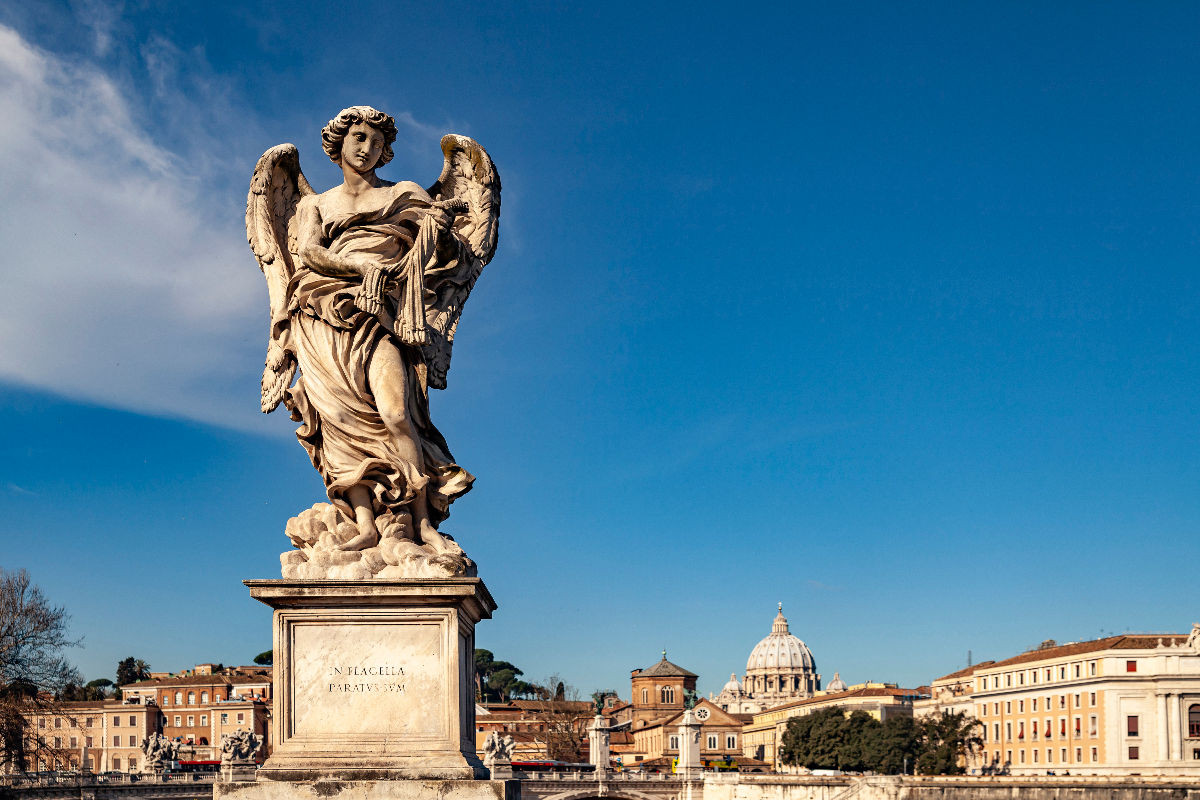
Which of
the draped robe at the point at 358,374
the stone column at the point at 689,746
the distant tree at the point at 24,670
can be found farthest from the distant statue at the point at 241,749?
the stone column at the point at 689,746

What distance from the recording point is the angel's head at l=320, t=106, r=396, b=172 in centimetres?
855

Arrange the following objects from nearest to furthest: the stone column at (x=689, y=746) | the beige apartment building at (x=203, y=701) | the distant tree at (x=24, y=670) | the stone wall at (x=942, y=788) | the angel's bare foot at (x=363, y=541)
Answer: the angel's bare foot at (x=363, y=541), the distant tree at (x=24, y=670), the stone wall at (x=942, y=788), the stone column at (x=689, y=746), the beige apartment building at (x=203, y=701)

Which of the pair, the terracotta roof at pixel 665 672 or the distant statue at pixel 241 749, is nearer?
the distant statue at pixel 241 749

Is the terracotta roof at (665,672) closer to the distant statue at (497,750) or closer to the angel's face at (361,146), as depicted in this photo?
the distant statue at (497,750)

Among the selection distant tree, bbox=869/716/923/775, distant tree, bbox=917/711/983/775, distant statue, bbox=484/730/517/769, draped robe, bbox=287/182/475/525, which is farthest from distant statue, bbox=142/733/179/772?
draped robe, bbox=287/182/475/525

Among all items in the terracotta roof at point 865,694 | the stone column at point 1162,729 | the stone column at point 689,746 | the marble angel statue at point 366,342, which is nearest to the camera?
the marble angel statue at point 366,342

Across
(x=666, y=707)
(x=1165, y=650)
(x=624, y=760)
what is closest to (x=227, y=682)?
(x=624, y=760)

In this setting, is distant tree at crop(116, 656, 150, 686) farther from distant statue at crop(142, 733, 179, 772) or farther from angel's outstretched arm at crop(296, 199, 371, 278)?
angel's outstretched arm at crop(296, 199, 371, 278)

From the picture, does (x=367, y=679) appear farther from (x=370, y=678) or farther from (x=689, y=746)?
(x=689, y=746)

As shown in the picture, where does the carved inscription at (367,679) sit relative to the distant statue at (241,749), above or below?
above

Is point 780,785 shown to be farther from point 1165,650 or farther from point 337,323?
point 337,323

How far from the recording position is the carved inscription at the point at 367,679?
7852 mm

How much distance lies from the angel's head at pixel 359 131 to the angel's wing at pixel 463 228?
0.52 meters

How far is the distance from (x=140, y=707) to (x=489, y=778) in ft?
410
